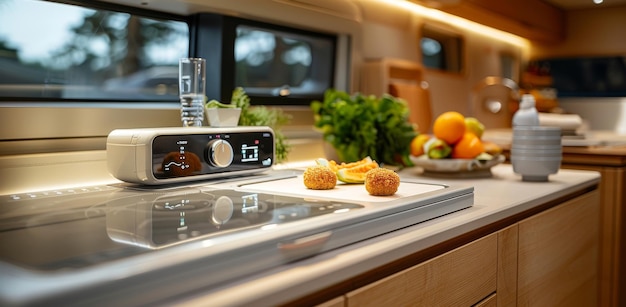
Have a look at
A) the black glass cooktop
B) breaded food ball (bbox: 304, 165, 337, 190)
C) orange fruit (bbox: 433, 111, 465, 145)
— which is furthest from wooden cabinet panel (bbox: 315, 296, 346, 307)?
orange fruit (bbox: 433, 111, 465, 145)

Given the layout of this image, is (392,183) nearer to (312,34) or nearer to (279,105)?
(279,105)

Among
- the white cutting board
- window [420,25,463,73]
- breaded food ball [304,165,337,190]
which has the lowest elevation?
the white cutting board

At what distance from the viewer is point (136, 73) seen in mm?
1518

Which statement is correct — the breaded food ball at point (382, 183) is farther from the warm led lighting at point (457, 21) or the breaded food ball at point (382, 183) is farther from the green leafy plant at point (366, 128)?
the warm led lighting at point (457, 21)

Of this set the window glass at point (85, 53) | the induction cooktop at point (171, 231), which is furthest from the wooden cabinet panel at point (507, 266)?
the window glass at point (85, 53)

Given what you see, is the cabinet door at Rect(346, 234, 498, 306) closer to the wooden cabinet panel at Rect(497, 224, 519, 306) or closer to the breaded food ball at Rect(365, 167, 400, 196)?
the wooden cabinet panel at Rect(497, 224, 519, 306)

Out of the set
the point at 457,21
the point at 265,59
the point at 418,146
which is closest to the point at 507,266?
the point at 418,146

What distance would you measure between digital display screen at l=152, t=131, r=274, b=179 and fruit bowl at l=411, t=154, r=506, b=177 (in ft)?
1.46

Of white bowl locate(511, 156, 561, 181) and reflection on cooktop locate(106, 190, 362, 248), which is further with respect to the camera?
white bowl locate(511, 156, 561, 181)

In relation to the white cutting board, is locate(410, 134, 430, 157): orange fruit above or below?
above

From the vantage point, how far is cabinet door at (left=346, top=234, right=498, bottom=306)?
77 cm

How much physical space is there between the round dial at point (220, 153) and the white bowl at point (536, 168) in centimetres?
76

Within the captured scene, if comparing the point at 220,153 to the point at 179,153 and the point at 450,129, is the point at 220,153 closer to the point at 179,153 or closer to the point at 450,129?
the point at 179,153

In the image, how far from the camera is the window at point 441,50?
9.44ft
